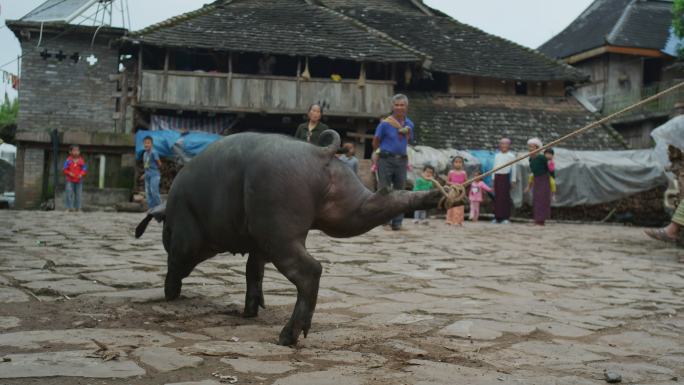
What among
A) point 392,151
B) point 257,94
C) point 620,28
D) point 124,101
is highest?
point 620,28

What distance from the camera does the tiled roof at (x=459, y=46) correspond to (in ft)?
75.6

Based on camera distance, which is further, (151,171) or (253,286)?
(151,171)

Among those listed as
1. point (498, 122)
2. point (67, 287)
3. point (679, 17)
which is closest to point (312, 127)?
point (67, 287)

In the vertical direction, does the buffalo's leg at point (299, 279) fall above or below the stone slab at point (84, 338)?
above

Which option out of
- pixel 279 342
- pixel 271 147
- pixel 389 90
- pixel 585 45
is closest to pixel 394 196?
pixel 271 147

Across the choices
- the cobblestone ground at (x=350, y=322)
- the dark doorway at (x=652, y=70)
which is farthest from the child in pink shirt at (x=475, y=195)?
the dark doorway at (x=652, y=70)

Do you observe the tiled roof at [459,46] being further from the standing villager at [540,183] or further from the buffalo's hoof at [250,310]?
the buffalo's hoof at [250,310]

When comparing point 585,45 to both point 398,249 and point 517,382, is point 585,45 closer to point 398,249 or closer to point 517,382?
point 398,249

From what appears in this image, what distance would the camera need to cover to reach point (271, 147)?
2.94 meters

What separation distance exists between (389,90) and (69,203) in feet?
34.6

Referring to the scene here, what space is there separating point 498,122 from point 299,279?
19863mm

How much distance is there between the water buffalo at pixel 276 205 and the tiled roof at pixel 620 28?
26677 millimetres

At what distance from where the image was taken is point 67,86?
80.3 feet

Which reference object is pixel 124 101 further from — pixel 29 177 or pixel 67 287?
pixel 67 287
